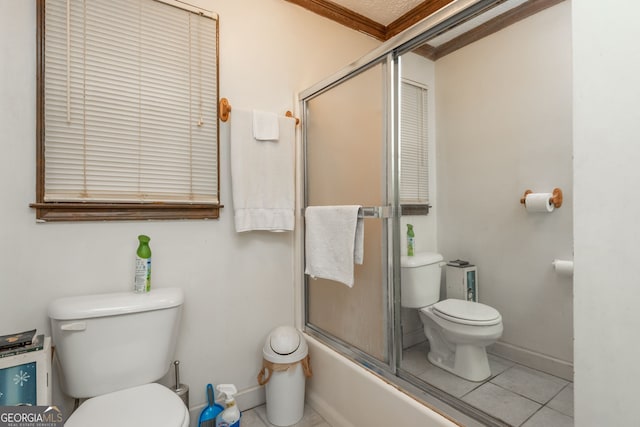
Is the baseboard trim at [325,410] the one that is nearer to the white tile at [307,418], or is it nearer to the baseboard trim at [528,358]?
the white tile at [307,418]

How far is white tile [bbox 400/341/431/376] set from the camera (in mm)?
1352

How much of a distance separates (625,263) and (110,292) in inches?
69.1

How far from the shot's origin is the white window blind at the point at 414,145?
4.61ft

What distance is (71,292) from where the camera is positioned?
1328 mm

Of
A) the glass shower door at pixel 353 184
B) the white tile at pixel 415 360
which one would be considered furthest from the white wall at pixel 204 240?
the white tile at pixel 415 360

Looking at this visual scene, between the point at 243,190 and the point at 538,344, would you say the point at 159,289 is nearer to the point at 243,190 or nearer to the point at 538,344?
the point at 243,190

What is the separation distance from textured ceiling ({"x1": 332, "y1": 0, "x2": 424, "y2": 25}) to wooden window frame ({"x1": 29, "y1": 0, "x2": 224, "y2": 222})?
1.57 m

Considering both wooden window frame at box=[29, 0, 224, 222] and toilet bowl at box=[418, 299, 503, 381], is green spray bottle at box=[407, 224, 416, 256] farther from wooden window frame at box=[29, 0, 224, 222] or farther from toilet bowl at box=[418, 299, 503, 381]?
wooden window frame at box=[29, 0, 224, 222]

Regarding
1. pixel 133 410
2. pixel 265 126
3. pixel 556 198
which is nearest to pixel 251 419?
pixel 133 410

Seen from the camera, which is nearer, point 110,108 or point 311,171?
point 110,108

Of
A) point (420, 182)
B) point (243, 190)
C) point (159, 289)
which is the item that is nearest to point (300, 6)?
point (243, 190)

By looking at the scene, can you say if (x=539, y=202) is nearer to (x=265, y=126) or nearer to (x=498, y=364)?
(x=498, y=364)

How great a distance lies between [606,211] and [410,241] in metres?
0.78

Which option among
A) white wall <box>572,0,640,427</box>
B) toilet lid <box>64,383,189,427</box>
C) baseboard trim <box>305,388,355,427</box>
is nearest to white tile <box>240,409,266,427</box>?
baseboard trim <box>305,388,355,427</box>
